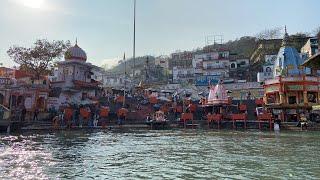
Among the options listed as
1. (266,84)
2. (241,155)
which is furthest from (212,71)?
(241,155)

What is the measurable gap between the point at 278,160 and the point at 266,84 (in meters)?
40.2

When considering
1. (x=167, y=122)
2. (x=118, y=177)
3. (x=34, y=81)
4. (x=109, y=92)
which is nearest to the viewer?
(x=118, y=177)

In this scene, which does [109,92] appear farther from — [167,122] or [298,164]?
[298,164]

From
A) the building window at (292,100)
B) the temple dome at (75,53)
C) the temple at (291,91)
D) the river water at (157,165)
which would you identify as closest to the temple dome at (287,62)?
the temple at (291,91)

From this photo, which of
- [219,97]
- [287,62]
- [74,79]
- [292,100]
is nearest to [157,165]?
[219,97]

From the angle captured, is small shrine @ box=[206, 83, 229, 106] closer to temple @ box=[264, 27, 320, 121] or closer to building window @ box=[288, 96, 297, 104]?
temple @ box=[264, 27, 320, 121]

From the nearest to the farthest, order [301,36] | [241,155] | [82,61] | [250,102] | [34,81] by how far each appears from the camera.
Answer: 1. [241,155]
2. [34,81]
3. [250,102]
4. [82,61]
5. [301,36]

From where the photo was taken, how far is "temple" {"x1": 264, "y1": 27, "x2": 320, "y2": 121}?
50.6m

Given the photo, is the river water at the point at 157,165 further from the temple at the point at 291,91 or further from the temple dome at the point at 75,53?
the temple dome at the point at 75,53

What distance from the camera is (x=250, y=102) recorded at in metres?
56.8

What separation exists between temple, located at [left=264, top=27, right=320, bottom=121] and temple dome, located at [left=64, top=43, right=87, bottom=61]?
29898mm

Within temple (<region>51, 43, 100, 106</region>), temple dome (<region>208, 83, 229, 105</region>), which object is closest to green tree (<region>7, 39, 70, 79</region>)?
temple (<region>51, 43, 100, 106</region>)

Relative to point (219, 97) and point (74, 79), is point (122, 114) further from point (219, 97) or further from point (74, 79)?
point (219, 97)

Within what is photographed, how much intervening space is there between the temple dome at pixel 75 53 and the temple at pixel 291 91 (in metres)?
29.9
